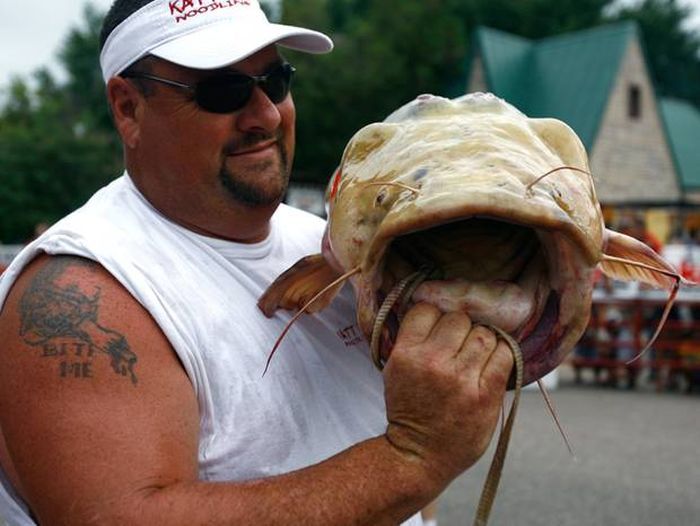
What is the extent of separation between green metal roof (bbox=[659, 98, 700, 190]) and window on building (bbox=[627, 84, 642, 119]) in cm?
191

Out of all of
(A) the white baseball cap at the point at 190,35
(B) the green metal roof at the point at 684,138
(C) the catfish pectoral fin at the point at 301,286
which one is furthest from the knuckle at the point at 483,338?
(B) the green metal roof at the point at 684,138

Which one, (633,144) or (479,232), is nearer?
(479,232)

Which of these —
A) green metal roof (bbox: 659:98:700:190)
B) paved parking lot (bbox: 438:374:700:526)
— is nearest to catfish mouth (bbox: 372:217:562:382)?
paved parking lot (bbox: 438:374:700:526)

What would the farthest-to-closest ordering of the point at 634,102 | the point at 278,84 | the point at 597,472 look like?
the point at 634,102 < the point at 597,472 < the point at 278,84

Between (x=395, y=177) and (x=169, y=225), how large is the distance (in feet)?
1.99

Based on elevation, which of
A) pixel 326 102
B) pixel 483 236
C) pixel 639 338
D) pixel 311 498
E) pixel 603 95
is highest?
pixel 483 236

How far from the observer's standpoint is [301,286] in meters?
1.75

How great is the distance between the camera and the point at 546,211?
1253mm

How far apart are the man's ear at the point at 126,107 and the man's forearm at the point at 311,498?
87cm

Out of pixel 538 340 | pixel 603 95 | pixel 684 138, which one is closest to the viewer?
pixel 538 340

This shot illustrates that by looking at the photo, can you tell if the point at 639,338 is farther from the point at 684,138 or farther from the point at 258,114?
the point at 684,138

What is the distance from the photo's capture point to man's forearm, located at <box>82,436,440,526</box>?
4.49ft

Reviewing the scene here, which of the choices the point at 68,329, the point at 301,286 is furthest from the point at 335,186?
the point at 68,329

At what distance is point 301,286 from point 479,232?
0.46m
